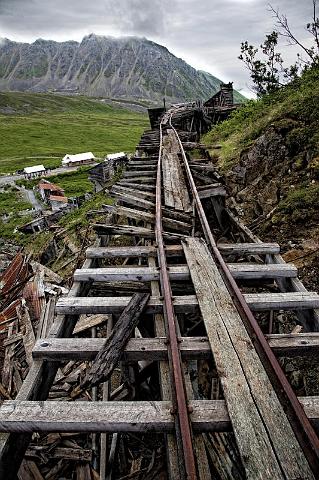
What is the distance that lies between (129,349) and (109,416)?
2.64 ft

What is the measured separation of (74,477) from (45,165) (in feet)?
319

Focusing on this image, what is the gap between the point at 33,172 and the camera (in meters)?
84.4

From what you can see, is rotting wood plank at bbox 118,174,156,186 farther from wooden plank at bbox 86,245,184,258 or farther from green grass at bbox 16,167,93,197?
green grass at bbox 16,167,93,197

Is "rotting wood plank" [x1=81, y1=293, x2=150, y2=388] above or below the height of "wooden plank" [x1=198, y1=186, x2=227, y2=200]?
below

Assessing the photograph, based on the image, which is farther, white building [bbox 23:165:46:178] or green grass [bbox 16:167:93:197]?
white building [bbox 23:165:46:178]

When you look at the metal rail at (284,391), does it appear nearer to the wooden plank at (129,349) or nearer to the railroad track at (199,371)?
the railroad track at (199,371)

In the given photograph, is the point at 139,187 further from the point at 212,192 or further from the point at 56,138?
the point at 56,138

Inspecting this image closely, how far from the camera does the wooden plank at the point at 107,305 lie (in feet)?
13.5

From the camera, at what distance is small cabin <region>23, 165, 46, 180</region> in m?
83.1

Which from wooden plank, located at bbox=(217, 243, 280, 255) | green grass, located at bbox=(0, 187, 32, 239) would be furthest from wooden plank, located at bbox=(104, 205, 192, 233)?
green grass, located at bbox=(0, 187, 32, 239)

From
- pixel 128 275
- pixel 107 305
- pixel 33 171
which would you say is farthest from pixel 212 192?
pixel 33 171

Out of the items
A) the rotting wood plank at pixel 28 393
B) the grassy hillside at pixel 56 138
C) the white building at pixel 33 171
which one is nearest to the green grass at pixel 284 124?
the rotting wood plank at pixel 28 393

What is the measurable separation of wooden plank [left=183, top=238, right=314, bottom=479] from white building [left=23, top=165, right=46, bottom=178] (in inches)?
3351

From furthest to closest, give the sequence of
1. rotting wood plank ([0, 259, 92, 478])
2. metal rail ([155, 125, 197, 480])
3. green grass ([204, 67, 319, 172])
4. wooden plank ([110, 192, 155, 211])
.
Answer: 1. green grass ([204, 67, 319, 172])
2. wooden plank ([110, 192, 155, 211])
3. rotting wood plank ([0, 259, 92, 478])
4. metal rail ([155, 125, 197, 480])
